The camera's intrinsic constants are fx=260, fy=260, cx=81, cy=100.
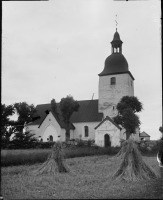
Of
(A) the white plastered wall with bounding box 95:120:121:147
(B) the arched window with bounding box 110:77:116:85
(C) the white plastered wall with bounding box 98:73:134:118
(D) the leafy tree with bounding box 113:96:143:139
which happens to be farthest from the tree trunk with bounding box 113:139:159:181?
(B) the arched window with bounding box 110:77:116:85

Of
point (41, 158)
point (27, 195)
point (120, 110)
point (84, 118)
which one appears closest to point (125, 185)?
point (27, 195)

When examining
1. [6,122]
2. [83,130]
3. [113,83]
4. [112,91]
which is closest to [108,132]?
[83,130]

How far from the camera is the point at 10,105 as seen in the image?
202 inches

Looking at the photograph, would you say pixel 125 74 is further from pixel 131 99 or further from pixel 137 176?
pixel 137 176

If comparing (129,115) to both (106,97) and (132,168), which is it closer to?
(106,97)

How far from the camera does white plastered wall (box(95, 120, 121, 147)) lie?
115 ft

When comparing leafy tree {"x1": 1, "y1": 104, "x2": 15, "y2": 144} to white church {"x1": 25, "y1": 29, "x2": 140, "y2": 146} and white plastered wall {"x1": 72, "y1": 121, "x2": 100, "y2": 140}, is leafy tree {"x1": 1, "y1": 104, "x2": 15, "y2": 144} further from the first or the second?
white plastered wall {"x1": 72, "y1": 121, "x2": 100, "y2": 140}

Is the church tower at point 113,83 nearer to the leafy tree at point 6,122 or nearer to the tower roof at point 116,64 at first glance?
the tower roof at point 116,64

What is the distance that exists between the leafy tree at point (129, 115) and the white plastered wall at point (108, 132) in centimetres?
112

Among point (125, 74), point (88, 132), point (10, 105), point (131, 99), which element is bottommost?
point (88, 132)

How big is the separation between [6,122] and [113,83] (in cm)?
3803

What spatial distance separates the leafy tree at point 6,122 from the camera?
4898 millimetres

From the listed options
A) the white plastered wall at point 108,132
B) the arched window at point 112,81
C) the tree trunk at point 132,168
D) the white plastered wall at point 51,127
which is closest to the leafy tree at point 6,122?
the tree trunk at point 132,168

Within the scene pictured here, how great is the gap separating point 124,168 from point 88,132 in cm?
3209
